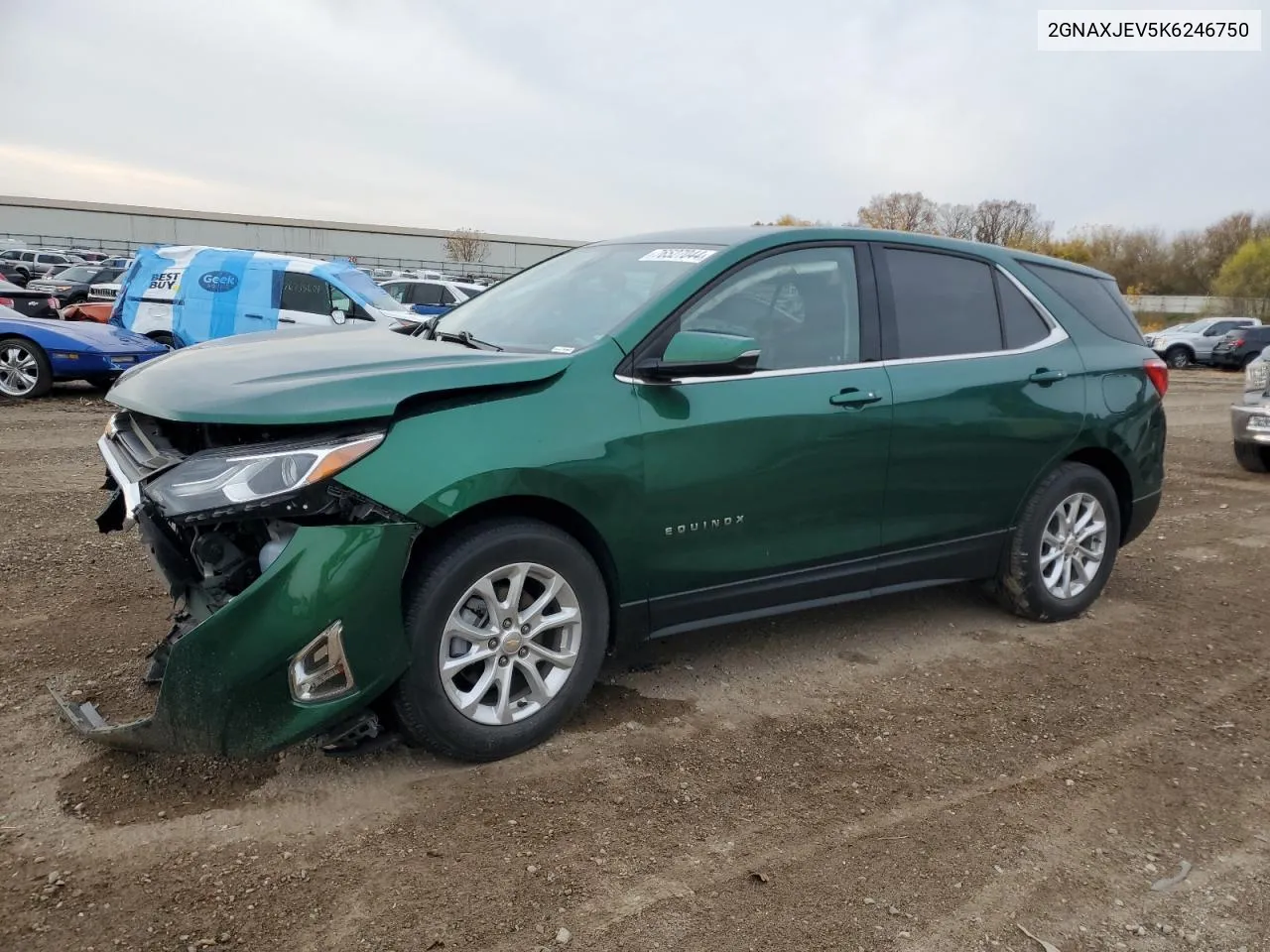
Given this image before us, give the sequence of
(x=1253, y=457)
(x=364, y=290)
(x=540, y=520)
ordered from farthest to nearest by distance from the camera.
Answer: (x=364, y=290), (x=1253, y=457), (x=540, y=520)

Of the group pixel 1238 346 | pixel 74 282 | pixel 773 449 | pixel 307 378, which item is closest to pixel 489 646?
pixel 307 378

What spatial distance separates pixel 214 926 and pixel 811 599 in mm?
2408

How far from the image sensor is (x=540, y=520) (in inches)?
124

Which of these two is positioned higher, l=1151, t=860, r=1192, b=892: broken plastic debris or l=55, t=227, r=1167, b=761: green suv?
l=55, t=227, r=1167, b=761: green suv

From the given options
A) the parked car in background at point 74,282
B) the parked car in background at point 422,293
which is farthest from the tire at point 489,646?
the parked car in background at point 74,282

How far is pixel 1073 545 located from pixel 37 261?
4261cm

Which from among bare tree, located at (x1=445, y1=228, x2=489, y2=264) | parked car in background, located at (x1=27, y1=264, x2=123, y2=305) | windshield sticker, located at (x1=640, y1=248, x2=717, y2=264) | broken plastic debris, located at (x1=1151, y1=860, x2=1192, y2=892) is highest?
bare tree, located at (x1=445, y1=228, x2=489, y2=264)

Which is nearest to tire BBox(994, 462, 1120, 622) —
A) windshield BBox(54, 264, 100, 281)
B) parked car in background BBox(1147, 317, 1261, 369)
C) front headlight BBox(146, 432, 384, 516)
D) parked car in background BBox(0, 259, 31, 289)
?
front headlight BBox(146, 432, 384, 516)

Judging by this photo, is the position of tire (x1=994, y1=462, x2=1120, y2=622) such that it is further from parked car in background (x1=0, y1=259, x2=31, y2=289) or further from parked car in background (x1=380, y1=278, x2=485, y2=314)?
parked car in background (x1=0, y1=259, x2=31, y2=289)

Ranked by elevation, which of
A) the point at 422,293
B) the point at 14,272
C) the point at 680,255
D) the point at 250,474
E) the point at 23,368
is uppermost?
the point at 14,272

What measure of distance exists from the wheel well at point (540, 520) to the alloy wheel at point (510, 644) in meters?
0.18

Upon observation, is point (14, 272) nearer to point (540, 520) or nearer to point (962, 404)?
point (540, 520)

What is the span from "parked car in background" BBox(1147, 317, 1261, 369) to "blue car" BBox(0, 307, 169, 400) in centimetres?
2747

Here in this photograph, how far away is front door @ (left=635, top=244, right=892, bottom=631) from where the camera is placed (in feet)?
11.0
